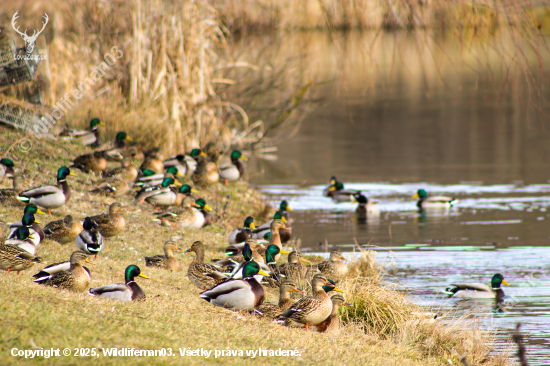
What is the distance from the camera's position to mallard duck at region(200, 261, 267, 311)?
766cm

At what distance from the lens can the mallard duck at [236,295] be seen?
7.66m

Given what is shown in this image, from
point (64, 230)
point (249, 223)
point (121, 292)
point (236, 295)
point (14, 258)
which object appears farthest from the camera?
point (249, 223)

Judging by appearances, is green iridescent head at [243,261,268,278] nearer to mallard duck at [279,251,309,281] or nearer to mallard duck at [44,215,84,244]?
mallard duck at [279,251,309,281]

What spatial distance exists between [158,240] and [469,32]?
888 centimetres

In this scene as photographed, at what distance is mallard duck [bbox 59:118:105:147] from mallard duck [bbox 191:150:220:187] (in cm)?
291

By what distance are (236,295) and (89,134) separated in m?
11.2

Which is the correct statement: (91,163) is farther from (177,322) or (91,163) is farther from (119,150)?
(177,322)

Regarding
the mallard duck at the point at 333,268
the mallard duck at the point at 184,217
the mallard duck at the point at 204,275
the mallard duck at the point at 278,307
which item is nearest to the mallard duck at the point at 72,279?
the mallard duck at the point at 204,275

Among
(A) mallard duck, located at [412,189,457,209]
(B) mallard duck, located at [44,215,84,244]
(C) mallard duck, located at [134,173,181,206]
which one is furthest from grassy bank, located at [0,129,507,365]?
(A) mallard duck, located at [412,189,457,209]

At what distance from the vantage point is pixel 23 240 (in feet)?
30.1

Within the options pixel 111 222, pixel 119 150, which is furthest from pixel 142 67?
pixel 111 222

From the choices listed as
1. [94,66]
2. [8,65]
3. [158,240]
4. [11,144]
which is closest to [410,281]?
[158,240]

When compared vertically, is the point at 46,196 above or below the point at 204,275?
above

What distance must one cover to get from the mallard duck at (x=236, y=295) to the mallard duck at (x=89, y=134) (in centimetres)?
1072
